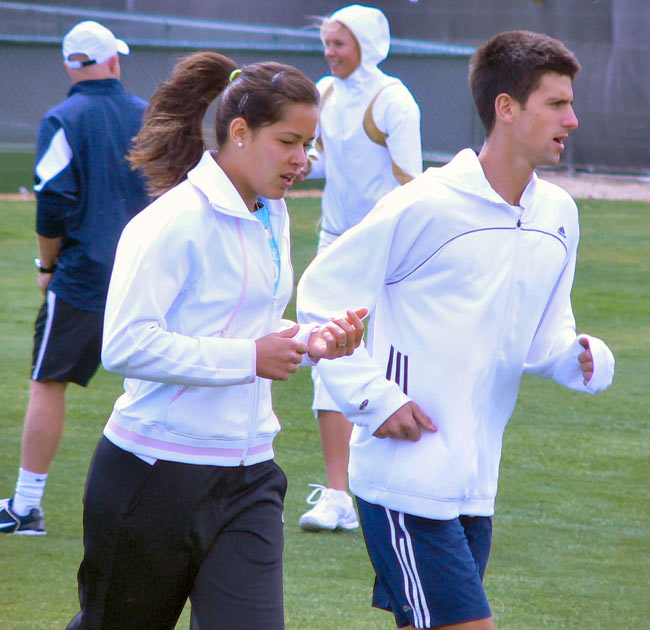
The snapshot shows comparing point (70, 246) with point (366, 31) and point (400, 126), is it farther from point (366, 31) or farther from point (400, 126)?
point (366, 31)

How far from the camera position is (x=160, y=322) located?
288 cm

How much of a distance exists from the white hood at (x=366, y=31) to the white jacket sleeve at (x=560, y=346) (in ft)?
10.1

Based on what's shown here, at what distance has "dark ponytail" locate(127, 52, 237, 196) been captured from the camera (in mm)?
3295

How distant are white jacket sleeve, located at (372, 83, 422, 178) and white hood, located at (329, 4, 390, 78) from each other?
26 cm

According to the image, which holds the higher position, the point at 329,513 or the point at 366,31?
the point at 366,31

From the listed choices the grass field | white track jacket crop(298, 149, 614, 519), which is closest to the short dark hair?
white track jacket crop(298, 149, 614, 519)

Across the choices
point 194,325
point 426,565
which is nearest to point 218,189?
point 194,325

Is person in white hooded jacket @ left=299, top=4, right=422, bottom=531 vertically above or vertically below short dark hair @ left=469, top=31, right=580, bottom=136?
below

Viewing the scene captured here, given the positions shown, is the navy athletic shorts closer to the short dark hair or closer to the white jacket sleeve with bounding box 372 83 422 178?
the short dark hair

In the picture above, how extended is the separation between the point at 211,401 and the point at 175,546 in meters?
0.37

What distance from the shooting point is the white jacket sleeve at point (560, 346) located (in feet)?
11.5

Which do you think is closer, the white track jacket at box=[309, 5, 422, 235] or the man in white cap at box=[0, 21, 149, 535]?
the man in white cap at box=[0, 21, 149, 535]

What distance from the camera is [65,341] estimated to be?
534 centimetres

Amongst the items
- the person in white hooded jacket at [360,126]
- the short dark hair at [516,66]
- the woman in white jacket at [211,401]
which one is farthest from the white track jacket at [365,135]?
the woman in white jacket at [211,401]
